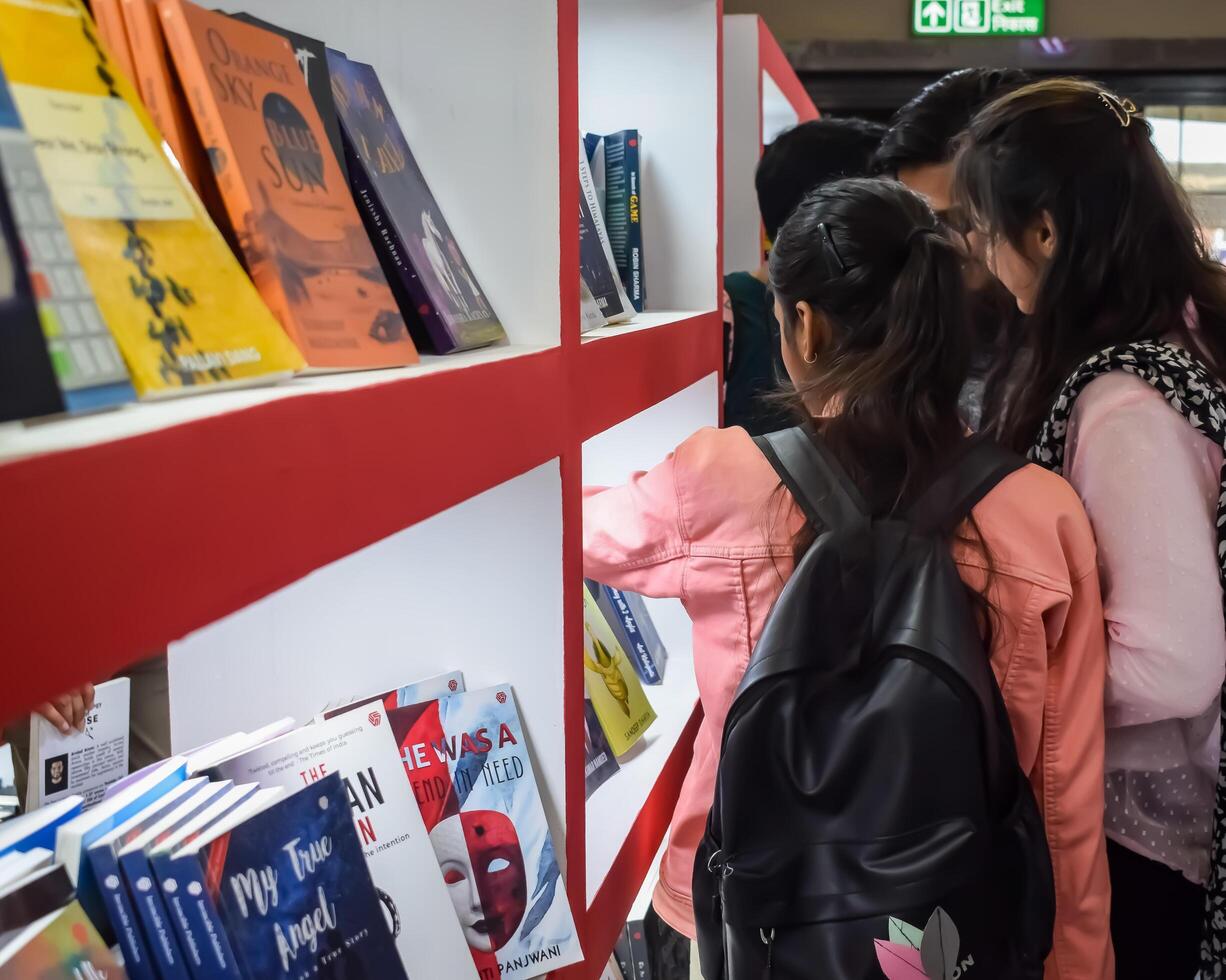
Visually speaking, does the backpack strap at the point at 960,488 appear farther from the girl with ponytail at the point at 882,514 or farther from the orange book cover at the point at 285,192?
the orange book cover at the point at 285,192

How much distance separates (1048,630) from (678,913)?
586 millimetres

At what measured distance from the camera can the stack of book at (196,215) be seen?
49cm

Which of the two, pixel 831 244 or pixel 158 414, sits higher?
pixel 831 244

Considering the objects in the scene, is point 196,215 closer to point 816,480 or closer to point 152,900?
point 152,900

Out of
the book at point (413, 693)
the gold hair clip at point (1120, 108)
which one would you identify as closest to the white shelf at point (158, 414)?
the book at point (413, 693)

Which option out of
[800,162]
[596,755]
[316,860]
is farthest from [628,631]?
[316,860]

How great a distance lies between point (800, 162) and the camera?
2271 millimetres

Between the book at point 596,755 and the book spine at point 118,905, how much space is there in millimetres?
877

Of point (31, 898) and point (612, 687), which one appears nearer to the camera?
point (31, 898)

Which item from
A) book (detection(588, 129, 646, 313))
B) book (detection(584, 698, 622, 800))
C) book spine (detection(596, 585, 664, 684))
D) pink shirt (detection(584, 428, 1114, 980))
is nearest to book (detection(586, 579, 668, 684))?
book spine (detection(596, 585, 664, 684))

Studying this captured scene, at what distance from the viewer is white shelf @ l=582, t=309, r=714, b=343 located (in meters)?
1.30

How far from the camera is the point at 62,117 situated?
539 mm

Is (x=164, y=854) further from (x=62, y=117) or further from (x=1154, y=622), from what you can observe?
(x=1154, y=622)

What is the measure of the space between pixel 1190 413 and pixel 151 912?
126cm
